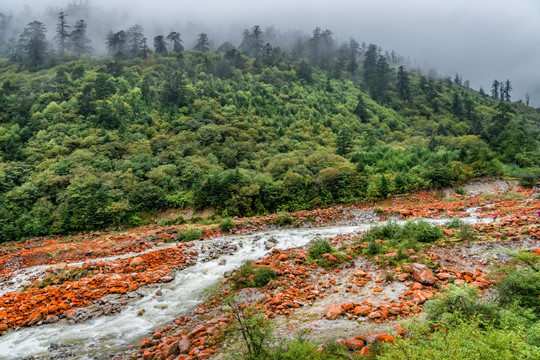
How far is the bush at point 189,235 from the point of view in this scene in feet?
63.4

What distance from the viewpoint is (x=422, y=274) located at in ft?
28.6

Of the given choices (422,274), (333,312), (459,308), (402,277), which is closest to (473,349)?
(459,308)

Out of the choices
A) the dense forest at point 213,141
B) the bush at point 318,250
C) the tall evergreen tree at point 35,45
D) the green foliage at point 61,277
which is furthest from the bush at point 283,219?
the tall evergreen tree at point 35,45

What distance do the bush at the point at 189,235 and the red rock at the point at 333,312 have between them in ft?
44.7

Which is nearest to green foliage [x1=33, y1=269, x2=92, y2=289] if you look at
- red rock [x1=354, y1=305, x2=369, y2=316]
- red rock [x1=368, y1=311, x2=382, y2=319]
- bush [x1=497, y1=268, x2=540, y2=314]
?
red rock [x1=354, y1=305, x2=369, y2=316]

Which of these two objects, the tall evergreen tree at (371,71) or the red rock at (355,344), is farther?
the tall evergreen tree at (371,71)

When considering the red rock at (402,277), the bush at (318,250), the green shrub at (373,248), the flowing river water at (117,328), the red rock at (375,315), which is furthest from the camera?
the bush at (318,250)

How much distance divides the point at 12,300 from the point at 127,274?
4.52 meters

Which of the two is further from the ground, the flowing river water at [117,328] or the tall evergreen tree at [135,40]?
the tall evergreen tree at [135,40]

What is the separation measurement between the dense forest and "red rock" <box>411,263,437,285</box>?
16.3 m

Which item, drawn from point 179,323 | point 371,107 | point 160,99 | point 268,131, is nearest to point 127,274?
point 179,323

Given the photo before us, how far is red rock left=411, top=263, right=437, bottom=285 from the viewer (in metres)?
8.46

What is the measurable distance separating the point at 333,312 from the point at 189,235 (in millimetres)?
14096

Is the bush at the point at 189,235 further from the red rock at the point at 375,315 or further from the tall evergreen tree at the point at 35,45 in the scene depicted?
the tall evergreen tree at the point at 35,45
